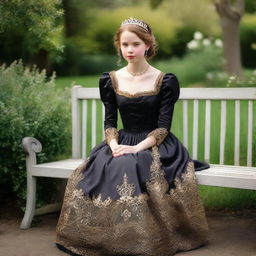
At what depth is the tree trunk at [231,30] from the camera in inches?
447

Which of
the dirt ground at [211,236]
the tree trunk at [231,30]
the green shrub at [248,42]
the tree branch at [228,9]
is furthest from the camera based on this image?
the green shrub at [248,42]

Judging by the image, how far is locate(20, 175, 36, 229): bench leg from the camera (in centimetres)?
456

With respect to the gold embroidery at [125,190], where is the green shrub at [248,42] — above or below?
above

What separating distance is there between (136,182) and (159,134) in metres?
0.44

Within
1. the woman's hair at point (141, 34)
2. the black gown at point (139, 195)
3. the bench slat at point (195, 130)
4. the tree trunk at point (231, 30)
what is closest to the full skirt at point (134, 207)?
the black gown at point (139, 195)

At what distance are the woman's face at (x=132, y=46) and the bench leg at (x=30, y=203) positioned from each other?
1.26m

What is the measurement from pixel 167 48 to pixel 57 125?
13.2 m

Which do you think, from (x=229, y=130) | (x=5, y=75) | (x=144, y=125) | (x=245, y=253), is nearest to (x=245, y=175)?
(x=245, y=253)

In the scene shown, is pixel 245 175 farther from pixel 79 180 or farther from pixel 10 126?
pixel 10 126

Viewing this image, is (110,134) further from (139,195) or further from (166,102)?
(139,195)

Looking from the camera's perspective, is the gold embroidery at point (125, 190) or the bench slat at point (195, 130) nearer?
the gold embroidery at point (125, 190)

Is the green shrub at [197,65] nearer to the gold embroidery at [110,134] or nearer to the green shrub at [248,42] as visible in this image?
the green shrub at [248,42]

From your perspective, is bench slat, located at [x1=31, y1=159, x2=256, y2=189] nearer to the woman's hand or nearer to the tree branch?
the woman's hand

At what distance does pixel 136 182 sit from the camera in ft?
12.1
